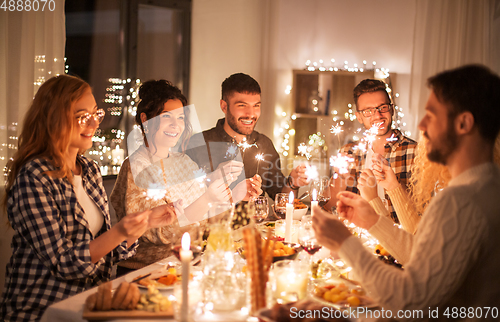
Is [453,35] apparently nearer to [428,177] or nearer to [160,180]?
[428,177]

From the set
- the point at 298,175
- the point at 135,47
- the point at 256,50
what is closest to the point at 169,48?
the point at 135,47

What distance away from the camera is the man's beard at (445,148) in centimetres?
129

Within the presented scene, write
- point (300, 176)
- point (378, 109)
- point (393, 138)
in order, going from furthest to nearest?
point (393, 138) < point (378, 109) < point (300, 176)

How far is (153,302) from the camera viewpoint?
1305mm

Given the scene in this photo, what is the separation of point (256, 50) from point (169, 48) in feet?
3.81

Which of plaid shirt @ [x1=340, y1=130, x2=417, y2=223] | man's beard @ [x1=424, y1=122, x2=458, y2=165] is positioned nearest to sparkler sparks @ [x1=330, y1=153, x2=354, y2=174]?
plaid shirt @ [x1=340, y1=130, x2=417, y2=223]

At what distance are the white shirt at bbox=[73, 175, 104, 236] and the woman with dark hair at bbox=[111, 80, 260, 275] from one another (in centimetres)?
Result: 23

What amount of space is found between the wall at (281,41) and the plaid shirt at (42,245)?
3398 mm

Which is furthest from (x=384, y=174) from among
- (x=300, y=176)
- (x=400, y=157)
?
(x=400, y=157)

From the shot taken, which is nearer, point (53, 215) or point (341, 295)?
point (341, 295)

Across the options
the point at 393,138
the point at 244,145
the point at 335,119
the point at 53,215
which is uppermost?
the point at 335,119

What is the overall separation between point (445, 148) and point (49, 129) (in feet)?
5.29

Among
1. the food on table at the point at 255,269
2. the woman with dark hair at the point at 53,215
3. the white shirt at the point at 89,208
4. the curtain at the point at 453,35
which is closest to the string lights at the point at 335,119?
the curtain at the point at 453,35

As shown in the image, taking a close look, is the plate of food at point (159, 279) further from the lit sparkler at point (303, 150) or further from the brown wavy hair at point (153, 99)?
the lit sparkler at point (303, 150)
